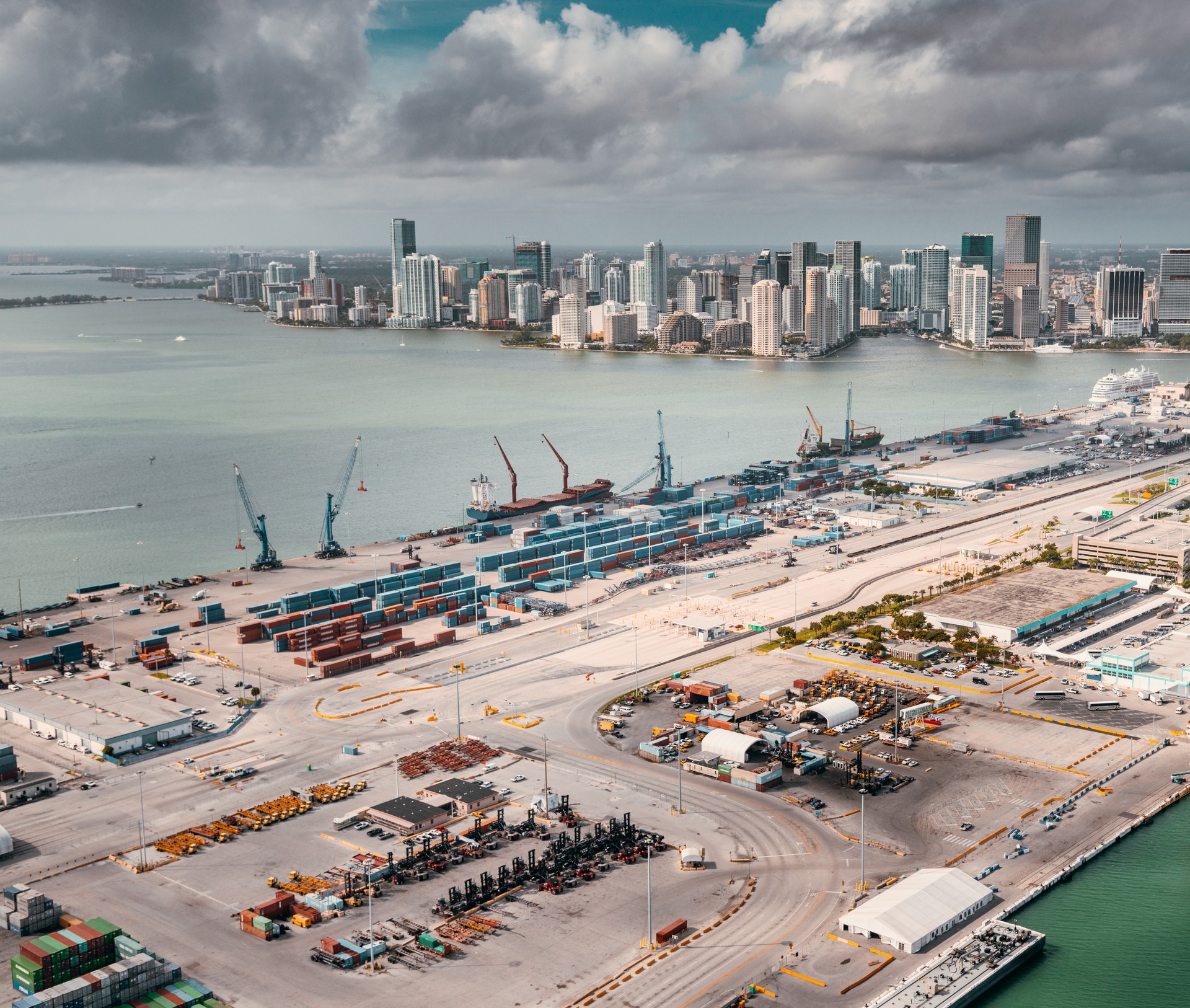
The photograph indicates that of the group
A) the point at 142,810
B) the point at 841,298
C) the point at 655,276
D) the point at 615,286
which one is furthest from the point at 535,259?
the point at 142,810

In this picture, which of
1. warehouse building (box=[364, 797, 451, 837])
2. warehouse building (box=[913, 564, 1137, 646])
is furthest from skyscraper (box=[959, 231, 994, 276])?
warehouse building (box=[364, 797, 451, 837])

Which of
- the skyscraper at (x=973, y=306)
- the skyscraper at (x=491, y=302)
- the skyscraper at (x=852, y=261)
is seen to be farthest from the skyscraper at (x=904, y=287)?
the skyscraper at (x=491, y=302)

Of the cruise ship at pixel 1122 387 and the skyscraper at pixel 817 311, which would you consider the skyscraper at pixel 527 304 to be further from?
the cruise ship at pixel 1122 387

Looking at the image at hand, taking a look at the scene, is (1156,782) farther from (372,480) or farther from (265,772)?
(372,480)

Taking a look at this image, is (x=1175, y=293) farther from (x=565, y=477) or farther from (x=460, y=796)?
(x=460, y=796)

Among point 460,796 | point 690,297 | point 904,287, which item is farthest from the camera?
point 904,287

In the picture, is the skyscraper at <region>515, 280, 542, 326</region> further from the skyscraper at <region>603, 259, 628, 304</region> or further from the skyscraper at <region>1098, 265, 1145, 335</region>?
the skyscraper at <region>1098, 265, 1145, 335</region>
